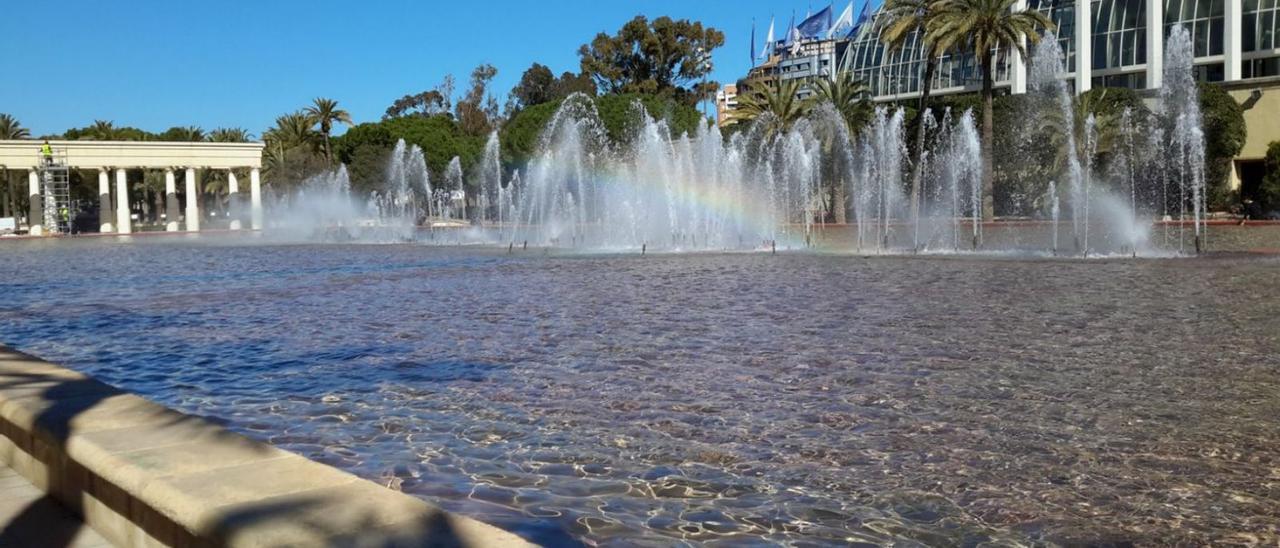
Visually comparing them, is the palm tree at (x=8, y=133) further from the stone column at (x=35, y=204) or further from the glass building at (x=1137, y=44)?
the glass building at (x=1137, y=44)

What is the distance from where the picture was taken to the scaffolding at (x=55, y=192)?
61562 millimetres

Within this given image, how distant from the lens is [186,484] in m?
3.78

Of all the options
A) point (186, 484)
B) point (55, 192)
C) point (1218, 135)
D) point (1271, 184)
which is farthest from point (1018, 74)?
point (186, 484)

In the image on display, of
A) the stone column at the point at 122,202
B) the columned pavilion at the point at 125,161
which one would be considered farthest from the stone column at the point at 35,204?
the stone column at the point at 122,202

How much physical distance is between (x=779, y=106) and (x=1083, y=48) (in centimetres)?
1645

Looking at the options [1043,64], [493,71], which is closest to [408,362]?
[1043,64]

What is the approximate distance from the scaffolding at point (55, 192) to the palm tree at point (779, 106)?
1485 inches

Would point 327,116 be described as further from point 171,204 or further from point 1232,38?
point 1232,38

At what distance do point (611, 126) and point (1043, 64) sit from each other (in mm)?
25219

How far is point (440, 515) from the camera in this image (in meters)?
3.41

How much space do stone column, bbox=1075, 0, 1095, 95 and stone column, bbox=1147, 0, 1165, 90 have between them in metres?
3.33

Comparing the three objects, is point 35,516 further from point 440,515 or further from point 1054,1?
point 1054,1

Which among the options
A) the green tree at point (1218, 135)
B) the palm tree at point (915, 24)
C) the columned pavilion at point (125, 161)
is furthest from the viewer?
the columned pavilion at point (125, 161)

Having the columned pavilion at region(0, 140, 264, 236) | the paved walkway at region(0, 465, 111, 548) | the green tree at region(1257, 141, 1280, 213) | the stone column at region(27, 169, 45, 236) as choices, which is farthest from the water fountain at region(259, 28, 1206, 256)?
the paved walkway at region(0, 465, 111, 548)
